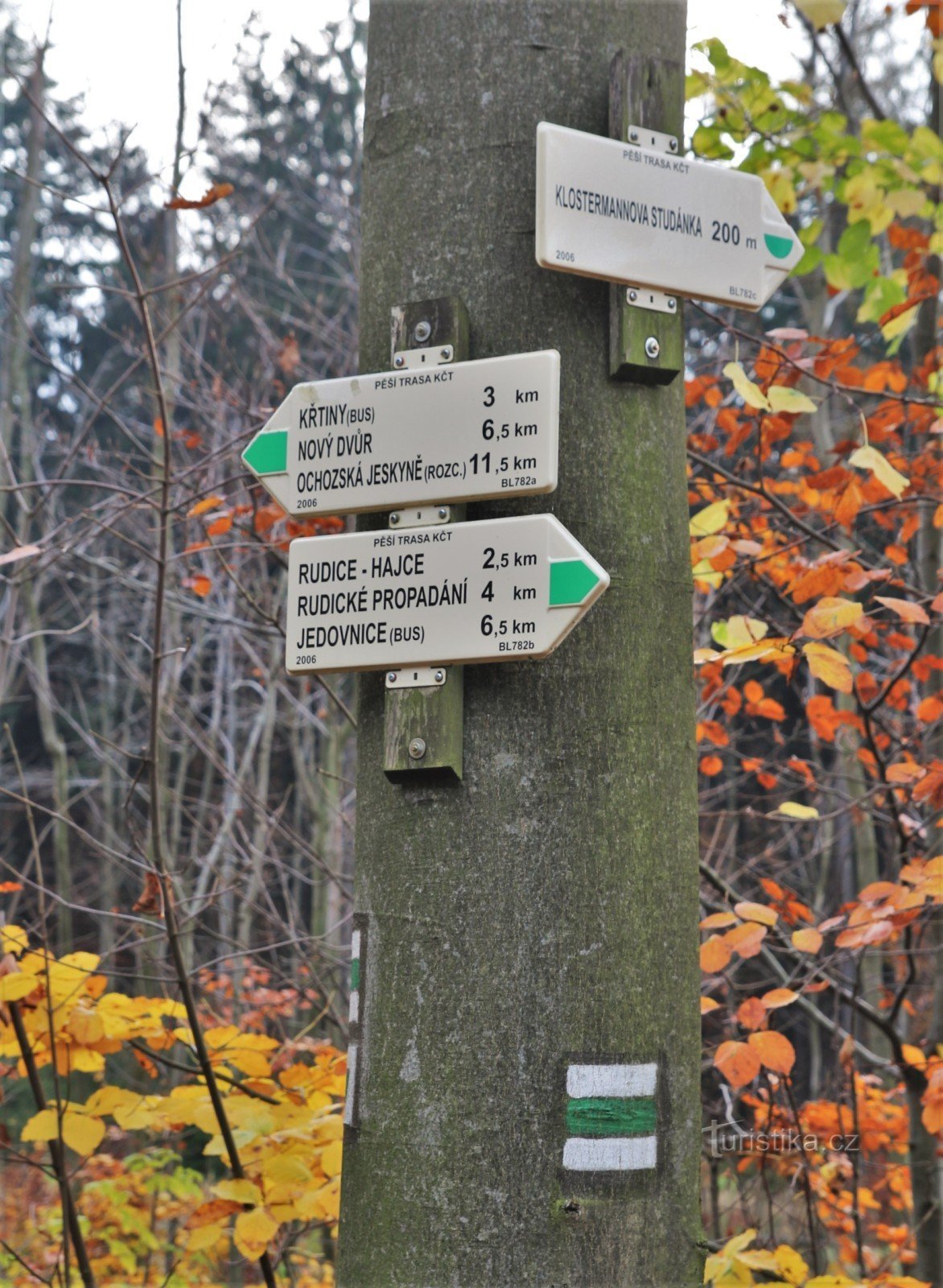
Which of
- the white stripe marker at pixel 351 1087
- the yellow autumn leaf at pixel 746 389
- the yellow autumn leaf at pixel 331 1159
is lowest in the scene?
the yellow autumn leaf at pixel 331 1159

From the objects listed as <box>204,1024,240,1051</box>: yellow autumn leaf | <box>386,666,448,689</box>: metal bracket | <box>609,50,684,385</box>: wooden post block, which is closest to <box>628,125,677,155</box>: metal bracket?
<box>609,50,684,385</box>: wooden post block

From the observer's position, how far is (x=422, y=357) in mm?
1674

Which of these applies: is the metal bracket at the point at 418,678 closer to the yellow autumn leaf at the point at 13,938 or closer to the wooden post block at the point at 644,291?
the wooden post block at the point at 644,291

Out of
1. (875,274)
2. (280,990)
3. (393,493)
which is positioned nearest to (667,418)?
(393,493)

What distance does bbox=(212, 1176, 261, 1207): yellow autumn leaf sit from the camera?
2742mm

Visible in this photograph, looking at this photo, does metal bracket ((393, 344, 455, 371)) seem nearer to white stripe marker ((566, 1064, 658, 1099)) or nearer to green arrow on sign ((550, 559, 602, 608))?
green arrow on sign ((550, 559, 602, 608))

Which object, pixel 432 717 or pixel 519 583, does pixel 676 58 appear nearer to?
pixel 519 583

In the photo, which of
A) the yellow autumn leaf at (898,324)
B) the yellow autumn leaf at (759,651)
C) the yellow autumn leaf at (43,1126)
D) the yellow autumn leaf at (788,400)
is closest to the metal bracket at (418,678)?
the yellow autumn leaf at (759,651)

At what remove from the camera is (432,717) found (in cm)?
157

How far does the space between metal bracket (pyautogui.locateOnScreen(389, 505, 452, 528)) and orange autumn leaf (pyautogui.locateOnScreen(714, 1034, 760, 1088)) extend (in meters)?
A: 1.66

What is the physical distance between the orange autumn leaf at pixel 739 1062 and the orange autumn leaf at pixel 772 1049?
1 centimetres

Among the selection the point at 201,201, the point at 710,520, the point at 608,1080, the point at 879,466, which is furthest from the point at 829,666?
the point at 201,201

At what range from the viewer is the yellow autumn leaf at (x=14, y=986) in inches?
109

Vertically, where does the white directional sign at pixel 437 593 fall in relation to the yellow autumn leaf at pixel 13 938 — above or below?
above
